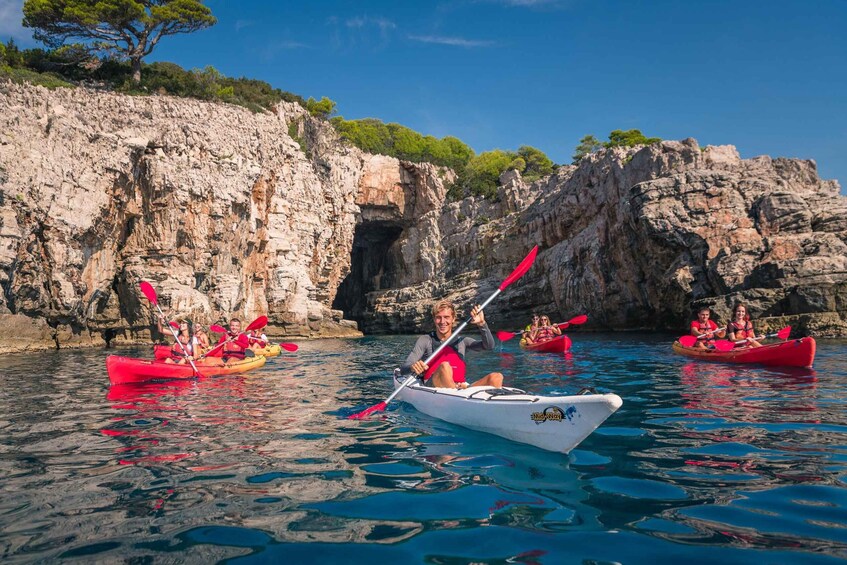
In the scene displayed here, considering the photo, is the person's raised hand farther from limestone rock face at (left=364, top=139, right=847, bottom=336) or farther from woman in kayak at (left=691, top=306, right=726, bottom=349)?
limestone rock face at (left=364, top=139, right=847, bottom=336)

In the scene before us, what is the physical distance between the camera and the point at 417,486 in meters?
3.82

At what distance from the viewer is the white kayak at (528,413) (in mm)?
4195

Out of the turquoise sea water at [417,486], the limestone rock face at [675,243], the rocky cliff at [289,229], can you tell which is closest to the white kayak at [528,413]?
the turquoise sea water at [417,486]

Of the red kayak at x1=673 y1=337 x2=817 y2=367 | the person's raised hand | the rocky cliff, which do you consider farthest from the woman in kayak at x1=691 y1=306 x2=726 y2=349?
the person's raised hand

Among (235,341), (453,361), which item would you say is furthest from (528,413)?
(235,341)

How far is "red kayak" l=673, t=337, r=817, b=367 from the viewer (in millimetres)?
9883

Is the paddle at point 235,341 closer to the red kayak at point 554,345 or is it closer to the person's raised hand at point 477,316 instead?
the person's raised hand at point 477,316

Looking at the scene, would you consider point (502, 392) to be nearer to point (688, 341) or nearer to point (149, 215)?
point (688, 341)

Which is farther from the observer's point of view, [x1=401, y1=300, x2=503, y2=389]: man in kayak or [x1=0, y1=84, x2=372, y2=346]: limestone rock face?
[x1=0, y1=84, x2=372, y2=346]: limestone rock face

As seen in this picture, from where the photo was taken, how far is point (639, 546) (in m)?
2.72

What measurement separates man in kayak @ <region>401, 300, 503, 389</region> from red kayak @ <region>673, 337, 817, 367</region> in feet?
22.5

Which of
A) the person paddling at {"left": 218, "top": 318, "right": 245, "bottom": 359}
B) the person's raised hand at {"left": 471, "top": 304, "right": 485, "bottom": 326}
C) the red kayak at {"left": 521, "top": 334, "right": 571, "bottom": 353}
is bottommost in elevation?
the red kayak at {"left": 521, "top": 334, "right": 571, "bottom": 353}

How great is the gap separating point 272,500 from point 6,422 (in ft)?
16.5

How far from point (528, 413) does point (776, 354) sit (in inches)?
325
